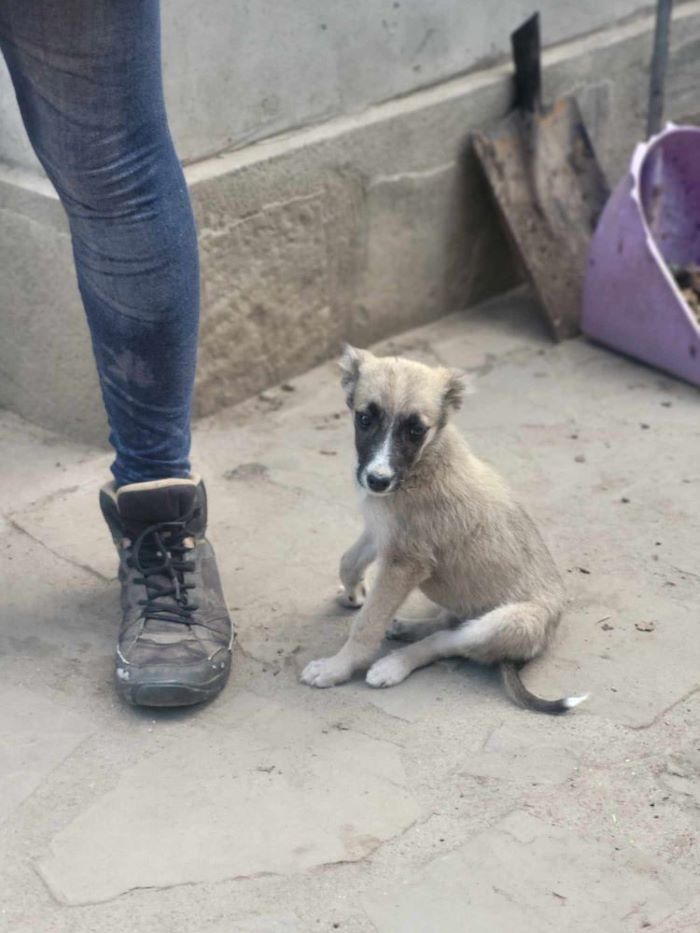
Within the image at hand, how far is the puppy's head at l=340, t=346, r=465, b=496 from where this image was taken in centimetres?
285

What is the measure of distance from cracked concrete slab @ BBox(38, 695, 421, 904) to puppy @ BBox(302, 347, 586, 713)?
0.88 ft

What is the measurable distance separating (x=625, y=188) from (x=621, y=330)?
1.53 ft

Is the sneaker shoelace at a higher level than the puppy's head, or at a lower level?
lower

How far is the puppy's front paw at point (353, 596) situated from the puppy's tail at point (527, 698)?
44 cm

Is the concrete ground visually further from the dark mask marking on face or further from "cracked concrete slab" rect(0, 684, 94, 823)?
the dark mask marking on face

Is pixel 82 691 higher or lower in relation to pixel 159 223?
lower

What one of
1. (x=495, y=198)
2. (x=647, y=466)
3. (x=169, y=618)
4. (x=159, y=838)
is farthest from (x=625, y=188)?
(x=159, y=838)

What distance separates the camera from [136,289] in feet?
9.46

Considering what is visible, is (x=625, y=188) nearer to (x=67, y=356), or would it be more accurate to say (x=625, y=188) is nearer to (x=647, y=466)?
(x=647, y=466)

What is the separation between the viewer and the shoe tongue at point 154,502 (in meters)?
3.03

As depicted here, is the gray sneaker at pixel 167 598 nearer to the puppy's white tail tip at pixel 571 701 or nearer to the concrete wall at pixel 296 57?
the puppy's white tail tip at pixel 571 701

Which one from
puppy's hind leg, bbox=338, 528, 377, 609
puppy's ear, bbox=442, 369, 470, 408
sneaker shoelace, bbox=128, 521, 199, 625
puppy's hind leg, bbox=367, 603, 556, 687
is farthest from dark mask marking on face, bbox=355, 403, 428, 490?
sneaker shoelace, bbox=128, 521, 199, 625

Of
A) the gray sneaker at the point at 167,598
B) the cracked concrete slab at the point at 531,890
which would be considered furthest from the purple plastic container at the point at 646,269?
the cracked concrete slab at the point at 531,890

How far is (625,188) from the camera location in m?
4.48
